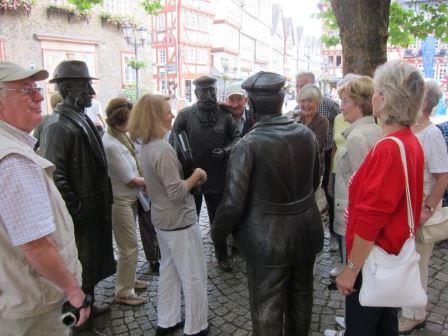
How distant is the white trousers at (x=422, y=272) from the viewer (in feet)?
9.90

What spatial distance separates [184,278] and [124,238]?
89 centimetres

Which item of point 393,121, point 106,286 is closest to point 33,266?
point 393,121

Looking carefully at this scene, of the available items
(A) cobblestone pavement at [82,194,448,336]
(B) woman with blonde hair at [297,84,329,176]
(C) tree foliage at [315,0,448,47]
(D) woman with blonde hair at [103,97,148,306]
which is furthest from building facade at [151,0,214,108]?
(D) woman with blonde hair at [103,97,148,306]

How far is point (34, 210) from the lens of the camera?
5.41 ft

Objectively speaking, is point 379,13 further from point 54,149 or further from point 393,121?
point 54,149

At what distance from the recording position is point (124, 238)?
3600 millimetres

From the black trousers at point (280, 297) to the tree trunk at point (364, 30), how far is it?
3809mm

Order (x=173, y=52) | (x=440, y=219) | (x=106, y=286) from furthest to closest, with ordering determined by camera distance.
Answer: (x=173, y=52) < (x=106, y=286) < (x=440, y=219)

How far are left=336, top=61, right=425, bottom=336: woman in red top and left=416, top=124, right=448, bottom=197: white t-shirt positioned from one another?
3.35 ft

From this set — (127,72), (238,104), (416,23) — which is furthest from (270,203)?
(127,72)

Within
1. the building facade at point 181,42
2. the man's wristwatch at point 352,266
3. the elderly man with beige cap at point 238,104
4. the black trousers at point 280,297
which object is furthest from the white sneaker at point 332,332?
the building facade at point 181,42

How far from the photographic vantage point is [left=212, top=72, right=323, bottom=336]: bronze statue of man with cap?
221 cm

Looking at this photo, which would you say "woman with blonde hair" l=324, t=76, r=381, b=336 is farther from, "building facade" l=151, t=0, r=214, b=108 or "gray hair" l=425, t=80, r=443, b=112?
"building facade" l=151, t=0, r=214, b=108

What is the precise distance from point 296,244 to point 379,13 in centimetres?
420
